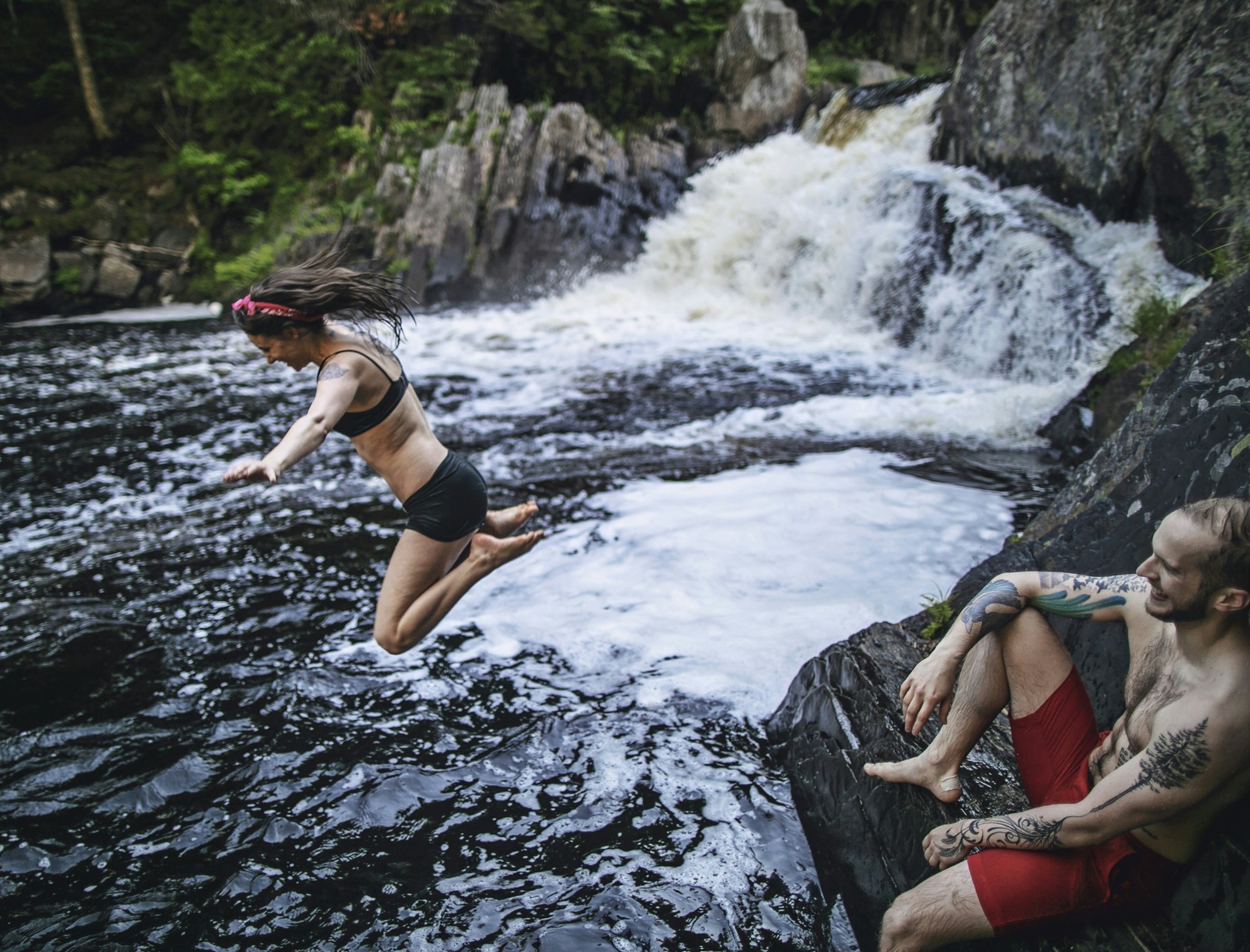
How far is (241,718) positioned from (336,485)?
11.1 ft

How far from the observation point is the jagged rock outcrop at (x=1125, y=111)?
278 inches

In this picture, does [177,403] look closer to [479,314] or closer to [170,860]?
[479,314]

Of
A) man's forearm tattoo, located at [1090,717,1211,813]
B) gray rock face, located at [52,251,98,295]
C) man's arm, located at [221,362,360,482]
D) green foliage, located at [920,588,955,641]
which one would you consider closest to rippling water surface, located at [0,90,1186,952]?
green foliage, located at [920,588,955,641]

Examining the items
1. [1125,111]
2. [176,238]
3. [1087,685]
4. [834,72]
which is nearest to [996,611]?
[1087,685]

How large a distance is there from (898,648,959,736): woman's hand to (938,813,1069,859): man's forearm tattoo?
31cm

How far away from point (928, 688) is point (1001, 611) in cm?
33

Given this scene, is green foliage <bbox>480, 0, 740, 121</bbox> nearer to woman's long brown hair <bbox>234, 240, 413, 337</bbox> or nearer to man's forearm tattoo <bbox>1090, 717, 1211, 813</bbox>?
woman's long brown hair <bbox>234, 240, 413, 337</bbox>

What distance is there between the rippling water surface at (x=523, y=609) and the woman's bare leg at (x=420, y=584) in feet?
1.58

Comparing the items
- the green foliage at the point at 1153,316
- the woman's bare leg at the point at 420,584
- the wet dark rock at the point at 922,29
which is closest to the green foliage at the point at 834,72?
the wet dark rock at the point at 922,29

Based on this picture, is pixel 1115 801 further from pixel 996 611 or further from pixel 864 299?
pixel 864 299

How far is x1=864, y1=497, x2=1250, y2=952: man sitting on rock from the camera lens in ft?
5.91

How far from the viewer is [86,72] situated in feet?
59.4

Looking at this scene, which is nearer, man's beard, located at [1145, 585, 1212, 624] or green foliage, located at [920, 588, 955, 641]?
man's beard, located at [1145, 585, 1212, 624]

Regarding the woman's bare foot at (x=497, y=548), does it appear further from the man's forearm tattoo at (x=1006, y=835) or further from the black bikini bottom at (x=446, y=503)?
the man's forearm tattoo at (x=1006, y=835)
